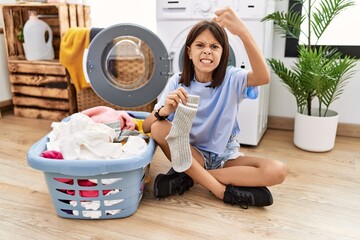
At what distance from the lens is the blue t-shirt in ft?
4.18

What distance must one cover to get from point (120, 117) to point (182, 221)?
578 mm

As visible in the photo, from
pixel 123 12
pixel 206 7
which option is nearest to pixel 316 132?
pixel 206 7

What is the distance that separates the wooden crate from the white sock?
1.35m

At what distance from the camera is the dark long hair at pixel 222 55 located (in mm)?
1226

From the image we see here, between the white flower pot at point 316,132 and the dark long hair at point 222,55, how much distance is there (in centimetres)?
74

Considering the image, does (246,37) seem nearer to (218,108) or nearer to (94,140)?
(218,108)

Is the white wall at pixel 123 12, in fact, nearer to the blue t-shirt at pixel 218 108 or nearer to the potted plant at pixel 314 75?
the potted plant at pixel 314 75

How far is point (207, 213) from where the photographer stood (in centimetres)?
120

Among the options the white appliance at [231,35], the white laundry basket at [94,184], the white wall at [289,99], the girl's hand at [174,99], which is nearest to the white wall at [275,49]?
the white wall at [289,99]

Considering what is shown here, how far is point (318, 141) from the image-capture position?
5.82 ft

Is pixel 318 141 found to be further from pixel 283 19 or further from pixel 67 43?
pixel 67 43

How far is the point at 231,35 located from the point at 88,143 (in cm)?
96

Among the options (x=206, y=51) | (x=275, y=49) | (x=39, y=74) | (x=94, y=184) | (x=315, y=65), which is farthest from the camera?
(x=39, y=74)

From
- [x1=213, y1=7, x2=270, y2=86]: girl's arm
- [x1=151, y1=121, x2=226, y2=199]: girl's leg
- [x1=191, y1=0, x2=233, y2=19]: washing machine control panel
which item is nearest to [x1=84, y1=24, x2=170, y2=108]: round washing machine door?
[x1=191, y1=0, x2=233, y2=19]: washing machine control panel
